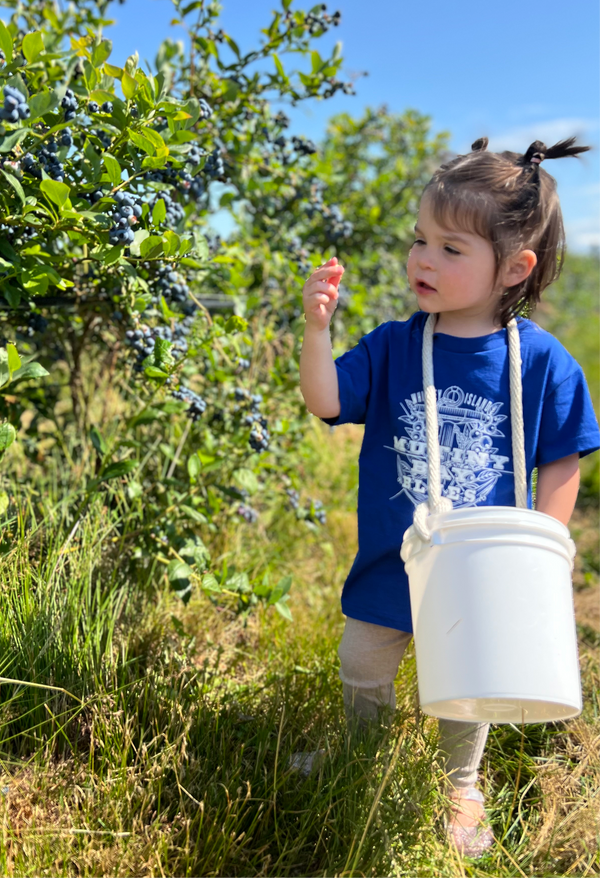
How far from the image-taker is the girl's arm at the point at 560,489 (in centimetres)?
145

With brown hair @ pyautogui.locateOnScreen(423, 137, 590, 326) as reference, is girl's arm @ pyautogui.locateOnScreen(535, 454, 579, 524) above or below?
below

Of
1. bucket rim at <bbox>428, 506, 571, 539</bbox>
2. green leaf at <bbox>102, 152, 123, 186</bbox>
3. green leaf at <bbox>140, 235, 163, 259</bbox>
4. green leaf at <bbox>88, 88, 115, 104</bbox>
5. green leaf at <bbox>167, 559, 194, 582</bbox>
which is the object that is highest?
green leaf at <bbox>88, 88, 115, 104</bbox>

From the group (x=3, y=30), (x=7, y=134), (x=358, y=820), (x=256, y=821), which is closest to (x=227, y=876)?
(x=256, y=821)

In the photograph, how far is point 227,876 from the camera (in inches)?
49.6

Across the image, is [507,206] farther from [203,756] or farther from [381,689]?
[203,756]

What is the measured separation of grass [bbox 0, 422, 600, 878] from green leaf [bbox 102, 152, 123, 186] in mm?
835

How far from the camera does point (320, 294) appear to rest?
4.48 feet

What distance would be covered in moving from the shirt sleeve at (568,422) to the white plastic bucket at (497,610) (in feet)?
0.78

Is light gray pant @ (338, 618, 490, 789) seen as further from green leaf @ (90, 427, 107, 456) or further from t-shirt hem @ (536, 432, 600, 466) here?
green leaf @ (90, 427, 107, 456)

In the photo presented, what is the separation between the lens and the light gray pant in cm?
153

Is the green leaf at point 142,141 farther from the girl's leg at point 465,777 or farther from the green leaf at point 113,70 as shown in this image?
the girl's leg at point 465,777

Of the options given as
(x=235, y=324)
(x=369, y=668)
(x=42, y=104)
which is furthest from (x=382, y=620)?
(x=42, y=104)

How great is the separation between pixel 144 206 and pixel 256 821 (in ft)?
4.17

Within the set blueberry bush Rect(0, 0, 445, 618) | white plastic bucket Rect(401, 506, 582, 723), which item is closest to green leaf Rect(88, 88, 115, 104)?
blueberry bush Rect(0, 0, 445, 618)
